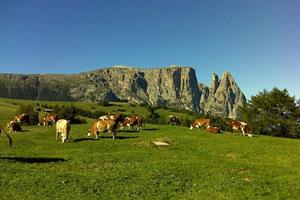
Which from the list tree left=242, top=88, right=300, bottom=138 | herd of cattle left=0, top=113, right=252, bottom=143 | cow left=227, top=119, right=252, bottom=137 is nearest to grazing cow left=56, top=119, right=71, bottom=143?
herd of cattle left=0, top=113, right=252, bottom=143

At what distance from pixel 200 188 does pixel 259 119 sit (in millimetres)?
63506

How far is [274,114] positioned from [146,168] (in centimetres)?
6178

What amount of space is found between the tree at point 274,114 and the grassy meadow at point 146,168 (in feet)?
130

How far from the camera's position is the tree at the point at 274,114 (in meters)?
79.3

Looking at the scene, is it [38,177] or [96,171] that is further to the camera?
[96,171]

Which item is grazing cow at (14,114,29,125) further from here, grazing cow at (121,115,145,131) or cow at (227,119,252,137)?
cow at (227,119,252,137)

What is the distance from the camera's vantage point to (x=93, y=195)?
20266 mm

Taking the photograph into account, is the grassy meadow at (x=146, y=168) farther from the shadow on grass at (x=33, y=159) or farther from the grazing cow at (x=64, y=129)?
the grazing cow at (x=64, y=129)

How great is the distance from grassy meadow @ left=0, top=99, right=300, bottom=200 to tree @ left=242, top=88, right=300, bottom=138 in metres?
39.7

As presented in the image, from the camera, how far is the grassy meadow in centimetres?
2134

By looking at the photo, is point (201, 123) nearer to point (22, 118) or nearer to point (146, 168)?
point (22, 118)

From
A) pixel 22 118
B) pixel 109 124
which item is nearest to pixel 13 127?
pixel 22 118

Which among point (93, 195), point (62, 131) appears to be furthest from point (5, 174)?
point (62, 131)

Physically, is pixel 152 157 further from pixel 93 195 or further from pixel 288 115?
pixel 288 115
